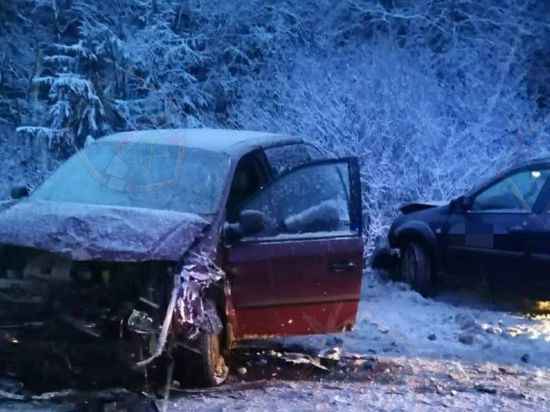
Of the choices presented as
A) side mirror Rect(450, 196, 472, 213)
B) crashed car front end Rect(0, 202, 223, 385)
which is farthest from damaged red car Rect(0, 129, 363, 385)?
side mirror Rect(450, 196, 472, 213)

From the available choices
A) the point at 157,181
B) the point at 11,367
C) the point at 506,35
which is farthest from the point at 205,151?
the point at 506,35

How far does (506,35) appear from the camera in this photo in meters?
17.2

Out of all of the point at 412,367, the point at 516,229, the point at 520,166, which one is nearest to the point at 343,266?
the point at 412,367

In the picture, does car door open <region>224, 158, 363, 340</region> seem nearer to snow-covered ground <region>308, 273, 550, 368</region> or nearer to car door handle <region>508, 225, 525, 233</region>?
snow-covered ground <region>308, 273, 550, 368</region>

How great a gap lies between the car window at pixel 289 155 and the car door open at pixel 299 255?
0.82 ft

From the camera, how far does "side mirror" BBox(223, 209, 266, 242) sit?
5730mm

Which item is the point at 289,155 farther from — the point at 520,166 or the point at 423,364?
the point at 520,166

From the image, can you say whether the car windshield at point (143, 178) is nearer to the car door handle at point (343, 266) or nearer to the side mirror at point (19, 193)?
the side mirror at point (19, 193)

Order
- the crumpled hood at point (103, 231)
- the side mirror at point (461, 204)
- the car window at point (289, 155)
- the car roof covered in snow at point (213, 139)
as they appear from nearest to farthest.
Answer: the crumpled hood at point (103, 231)
the car roof covered in snow at point (213, 139)
the car window at point (289, 155)
the side mirror at point (461, 204)

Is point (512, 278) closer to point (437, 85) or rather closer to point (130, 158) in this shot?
point (130, 158)

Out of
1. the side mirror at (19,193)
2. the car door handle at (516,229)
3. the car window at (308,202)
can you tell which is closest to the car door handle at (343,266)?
the car window at (308,202)

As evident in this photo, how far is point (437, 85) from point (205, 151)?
932 cm

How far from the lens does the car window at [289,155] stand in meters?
6.66

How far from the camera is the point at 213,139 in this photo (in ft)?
21.8
